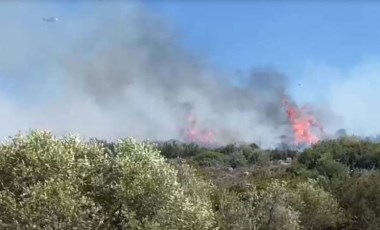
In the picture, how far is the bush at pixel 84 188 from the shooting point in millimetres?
30750

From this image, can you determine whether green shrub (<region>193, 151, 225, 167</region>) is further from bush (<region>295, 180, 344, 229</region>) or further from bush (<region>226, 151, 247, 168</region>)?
bush (<region>295, 180, 344, 229</region>)

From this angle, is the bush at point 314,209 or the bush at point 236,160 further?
the bush at point 236,160

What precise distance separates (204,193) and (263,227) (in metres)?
5.97

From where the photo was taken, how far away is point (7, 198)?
3131cm

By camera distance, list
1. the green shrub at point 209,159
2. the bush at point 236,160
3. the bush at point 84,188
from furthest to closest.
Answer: the bush at point 236,160, the green shrub at point 209,159, the bush at point 84,188

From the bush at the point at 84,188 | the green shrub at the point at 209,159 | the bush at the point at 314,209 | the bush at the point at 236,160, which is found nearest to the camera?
the bush at the point at 84,188

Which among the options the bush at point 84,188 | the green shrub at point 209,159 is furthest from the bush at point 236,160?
the bush at point 84,188

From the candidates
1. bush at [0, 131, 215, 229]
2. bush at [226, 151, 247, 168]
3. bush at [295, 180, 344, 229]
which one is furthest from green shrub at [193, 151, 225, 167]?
bush at [0, 131, 215, 229]

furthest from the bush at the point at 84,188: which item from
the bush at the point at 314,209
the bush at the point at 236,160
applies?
the bush at the point at 236,160

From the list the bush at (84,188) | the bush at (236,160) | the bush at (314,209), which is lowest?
the bush at (84,188)

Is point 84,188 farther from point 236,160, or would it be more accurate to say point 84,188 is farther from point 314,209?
point 236,160

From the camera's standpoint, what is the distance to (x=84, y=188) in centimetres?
3353

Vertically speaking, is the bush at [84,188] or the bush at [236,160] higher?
the bush at [236,160]

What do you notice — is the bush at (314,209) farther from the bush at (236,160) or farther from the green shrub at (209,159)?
the bush at (236,160)
